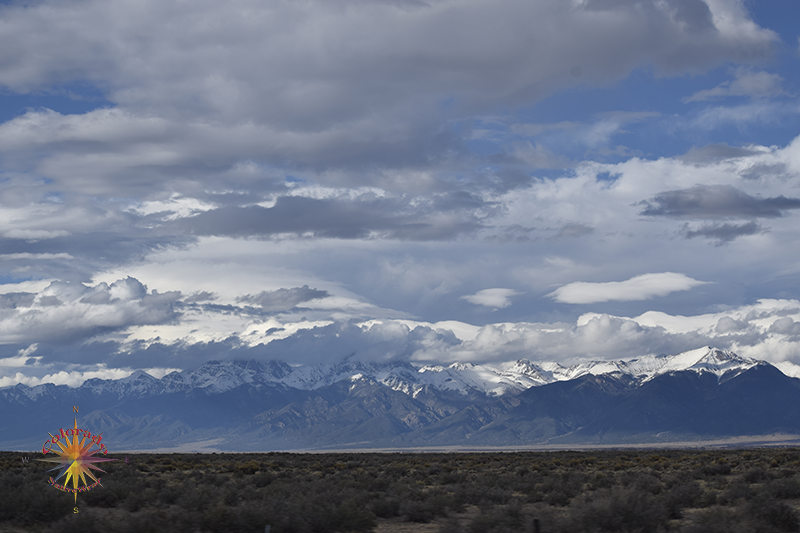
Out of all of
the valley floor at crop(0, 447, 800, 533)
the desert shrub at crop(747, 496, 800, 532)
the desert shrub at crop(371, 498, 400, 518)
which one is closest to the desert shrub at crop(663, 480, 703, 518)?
the valley floor at crop(0, 447, 800, 533)

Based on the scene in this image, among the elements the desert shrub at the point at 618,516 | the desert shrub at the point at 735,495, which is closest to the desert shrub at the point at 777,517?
the desert shrub at the point at 618,516

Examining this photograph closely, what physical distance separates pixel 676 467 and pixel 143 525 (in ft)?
157

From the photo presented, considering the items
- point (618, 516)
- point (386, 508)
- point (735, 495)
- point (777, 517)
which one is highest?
point (618, 516)

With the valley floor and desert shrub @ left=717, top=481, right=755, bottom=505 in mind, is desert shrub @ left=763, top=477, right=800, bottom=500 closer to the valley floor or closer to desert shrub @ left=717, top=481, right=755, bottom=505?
the valley floor

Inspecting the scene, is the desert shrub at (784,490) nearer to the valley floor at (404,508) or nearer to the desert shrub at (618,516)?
the valley floor at (404,508)

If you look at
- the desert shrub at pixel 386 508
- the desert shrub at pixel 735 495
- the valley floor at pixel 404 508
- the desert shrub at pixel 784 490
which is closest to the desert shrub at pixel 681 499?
the valley floor at pixel 404 508

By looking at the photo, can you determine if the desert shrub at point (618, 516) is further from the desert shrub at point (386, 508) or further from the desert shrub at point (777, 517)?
the desert shrub at point (386, 508)

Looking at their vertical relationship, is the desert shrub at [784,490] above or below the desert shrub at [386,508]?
below

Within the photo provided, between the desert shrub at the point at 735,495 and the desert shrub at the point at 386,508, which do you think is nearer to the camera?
the desert shrub at the point at 386,508

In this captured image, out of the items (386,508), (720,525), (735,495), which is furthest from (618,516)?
(735,495)

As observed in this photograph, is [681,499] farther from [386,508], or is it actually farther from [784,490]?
[386,508]

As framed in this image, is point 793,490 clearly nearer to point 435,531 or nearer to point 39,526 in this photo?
point 435,531

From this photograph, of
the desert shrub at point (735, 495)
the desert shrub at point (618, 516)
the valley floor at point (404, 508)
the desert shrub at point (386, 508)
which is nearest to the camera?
the valley floor at point (404, 508)

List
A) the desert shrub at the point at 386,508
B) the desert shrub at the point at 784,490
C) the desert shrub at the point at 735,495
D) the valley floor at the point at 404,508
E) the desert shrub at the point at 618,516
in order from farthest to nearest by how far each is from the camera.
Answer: the desert shrub at the point at 784,490, the desert shrub at the point at 735,495, the desert shrub at the point at 386,508, the desert shrub at the point at 618,516, the valley floor at the point at 404,508
